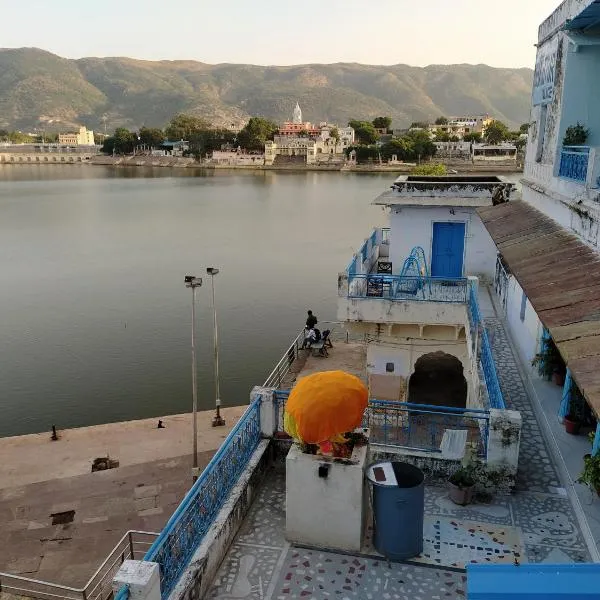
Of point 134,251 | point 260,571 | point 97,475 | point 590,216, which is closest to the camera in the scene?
point 260,571

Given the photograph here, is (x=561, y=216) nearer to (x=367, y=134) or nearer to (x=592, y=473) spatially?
(x=592, y=473)

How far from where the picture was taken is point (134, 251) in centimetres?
3922

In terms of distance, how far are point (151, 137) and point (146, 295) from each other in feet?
392

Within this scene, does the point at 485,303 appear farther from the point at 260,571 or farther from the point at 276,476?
the point at 260,571

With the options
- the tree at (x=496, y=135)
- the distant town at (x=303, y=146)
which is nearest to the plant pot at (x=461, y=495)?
the distant town at (x=303, y=146)

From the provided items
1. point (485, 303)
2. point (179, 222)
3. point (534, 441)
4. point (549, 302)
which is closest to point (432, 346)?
point (485, 303)

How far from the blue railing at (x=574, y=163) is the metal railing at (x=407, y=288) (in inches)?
142

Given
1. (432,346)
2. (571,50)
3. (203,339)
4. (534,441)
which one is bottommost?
(203,339)

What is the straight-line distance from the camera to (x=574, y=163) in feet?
25.9

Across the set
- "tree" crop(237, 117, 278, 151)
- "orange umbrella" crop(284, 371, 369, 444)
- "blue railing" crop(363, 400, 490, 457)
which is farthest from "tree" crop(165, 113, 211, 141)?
"orange umbrella" crop(284, 371, 369, 444)

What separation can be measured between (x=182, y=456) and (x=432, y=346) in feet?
20.5

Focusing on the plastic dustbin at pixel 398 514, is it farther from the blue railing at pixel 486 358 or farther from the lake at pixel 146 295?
the lake at pixel 146 295

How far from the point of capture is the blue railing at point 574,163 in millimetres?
7336

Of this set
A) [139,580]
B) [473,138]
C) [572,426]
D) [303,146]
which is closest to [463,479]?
[572,426]
